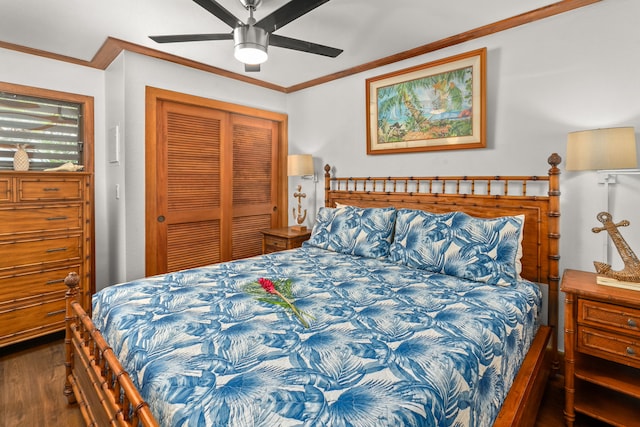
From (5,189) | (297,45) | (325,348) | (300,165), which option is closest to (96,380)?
(325,348)

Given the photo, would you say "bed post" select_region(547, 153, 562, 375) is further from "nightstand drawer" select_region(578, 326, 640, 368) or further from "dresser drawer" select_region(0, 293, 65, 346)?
"dresser drawer" select_region(0, 293, 65, 346)

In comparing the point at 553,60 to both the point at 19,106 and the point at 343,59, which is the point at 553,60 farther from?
the point at 19,106

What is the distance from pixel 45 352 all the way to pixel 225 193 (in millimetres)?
2055

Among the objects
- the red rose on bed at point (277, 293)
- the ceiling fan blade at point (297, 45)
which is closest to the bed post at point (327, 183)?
the ceiling fan blade at point (297, 45)

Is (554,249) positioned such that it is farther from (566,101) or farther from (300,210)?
(300,210)

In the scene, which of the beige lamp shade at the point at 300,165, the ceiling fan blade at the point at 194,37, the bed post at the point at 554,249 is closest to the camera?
the ceiling fan blade at the point at 194,37

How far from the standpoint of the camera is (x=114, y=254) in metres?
3.20

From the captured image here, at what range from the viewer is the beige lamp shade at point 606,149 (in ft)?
5.95

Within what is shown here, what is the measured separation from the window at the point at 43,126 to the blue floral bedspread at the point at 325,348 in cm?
208

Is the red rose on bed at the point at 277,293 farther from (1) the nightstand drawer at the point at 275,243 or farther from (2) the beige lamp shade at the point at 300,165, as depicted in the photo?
(2) the beige lamp shade at the point at 300,165

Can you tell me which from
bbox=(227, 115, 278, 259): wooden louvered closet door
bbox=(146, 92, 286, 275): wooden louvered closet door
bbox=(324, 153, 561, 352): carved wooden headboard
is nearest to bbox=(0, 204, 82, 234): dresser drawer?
bbox=(146, 92, 286, 275): wooden louvered closet door

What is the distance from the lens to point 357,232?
2.79 meters

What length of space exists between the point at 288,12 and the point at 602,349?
2.40 m

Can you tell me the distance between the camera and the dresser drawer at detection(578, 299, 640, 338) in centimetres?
162
